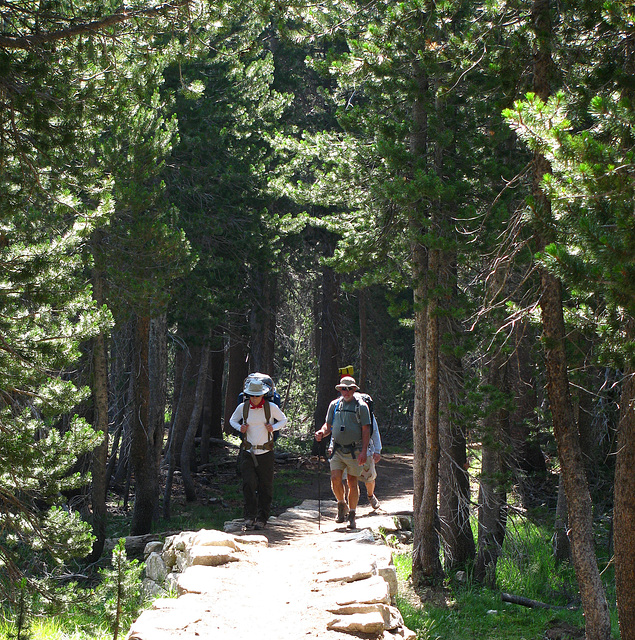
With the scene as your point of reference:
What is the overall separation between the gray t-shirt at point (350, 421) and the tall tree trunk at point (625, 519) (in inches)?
176

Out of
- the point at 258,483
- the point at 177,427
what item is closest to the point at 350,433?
the point at 258,483

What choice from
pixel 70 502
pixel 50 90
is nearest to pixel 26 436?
pixel 50 90

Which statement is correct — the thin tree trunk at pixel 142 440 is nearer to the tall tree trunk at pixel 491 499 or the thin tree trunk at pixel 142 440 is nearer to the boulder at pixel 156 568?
the boulder at pixel 156 568

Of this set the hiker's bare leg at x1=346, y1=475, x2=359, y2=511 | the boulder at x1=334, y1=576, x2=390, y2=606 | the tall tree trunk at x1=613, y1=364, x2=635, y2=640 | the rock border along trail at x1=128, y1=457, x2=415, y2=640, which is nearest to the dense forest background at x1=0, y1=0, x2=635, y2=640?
the tall tree trunk at x1=613, y1=364, x2=635, y2=640

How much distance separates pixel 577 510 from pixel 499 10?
15.7 feet

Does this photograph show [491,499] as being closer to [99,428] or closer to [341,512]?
[341,512]

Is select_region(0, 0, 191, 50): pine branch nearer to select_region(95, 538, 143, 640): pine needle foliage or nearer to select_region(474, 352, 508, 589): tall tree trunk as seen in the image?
select_region(95, 538, 143, 640): pine needle foliage

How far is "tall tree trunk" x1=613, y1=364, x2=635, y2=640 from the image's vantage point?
19.1ft

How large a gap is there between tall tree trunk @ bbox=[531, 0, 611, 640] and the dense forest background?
0.02 metres

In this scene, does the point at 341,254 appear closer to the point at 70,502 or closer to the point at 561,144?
the point at 561,144

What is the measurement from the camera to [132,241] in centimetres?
1190

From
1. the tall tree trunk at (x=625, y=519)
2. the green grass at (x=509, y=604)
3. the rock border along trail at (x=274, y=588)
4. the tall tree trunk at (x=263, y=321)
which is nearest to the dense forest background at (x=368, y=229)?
the tall tree trunk at (x=625, y=519)

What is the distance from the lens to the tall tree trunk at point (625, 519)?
582 cm

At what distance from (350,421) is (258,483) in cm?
170
